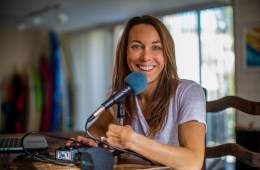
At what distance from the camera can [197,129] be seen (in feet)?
3.46

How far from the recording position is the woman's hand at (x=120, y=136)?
2.98 ft

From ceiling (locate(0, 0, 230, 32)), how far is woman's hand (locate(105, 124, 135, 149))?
3049mm

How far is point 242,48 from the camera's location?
2768mm

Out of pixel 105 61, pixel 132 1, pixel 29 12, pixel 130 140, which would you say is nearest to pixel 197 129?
pixel 130 140

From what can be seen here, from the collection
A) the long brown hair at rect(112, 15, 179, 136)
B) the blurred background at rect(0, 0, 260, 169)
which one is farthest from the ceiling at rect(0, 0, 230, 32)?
the long brown hair at rect(112, 15, 179, 136)

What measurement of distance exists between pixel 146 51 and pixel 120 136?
0.50 meters

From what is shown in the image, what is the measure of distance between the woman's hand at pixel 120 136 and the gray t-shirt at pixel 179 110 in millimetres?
267

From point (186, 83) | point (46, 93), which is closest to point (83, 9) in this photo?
point (46, 93)

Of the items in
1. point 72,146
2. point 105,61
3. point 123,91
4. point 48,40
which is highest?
point 48,40

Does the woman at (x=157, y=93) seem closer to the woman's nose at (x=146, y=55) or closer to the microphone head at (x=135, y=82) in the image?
the woman's nose at (x=146, y=55)

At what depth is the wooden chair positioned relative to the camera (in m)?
1.13

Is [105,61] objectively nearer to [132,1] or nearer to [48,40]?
[48,40]

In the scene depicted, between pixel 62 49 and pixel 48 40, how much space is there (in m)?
0.31

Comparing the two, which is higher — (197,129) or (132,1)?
(132,1)
